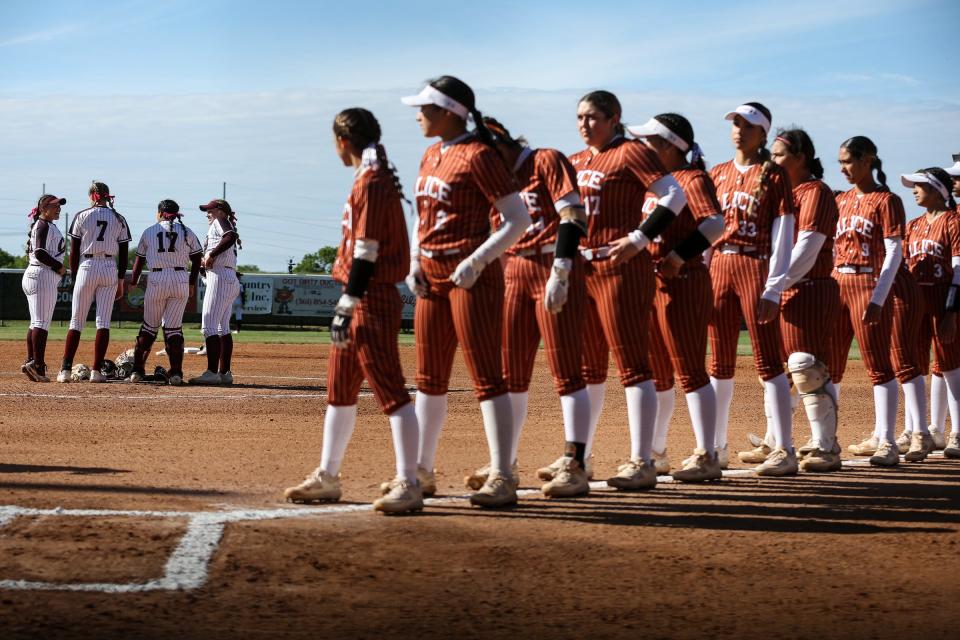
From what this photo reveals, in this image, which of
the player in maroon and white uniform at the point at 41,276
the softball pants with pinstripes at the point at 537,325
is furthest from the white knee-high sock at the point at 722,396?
the player in maroon and white uniform at the point at 41,276

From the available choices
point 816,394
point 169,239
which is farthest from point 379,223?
point 169,239

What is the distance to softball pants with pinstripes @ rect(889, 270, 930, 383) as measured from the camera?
353 inches

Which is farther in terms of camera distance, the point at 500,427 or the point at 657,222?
the point at 657,222

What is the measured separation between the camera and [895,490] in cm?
743

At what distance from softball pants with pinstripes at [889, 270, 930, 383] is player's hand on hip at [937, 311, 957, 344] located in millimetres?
221

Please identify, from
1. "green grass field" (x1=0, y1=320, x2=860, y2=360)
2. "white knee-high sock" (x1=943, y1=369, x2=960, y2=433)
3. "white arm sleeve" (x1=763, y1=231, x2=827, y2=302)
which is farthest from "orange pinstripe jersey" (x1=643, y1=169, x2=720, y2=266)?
"green grass field" (x1=0, y1=320, x2=860, y2=360)

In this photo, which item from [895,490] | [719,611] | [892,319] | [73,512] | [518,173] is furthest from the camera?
[892,319]

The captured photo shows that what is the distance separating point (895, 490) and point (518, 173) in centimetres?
307

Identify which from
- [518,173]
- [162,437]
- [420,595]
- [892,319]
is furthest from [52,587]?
[892,319]

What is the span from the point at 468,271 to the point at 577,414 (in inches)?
46.8

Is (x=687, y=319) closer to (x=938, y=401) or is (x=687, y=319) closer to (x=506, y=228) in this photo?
(x=506, y=228)

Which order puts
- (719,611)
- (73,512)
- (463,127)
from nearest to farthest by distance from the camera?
1. (719,611)
2. (73,512)
3. (463,127)

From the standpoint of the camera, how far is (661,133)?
7391 millimetres

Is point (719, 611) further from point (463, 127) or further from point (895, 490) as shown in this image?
point (895, 490)
